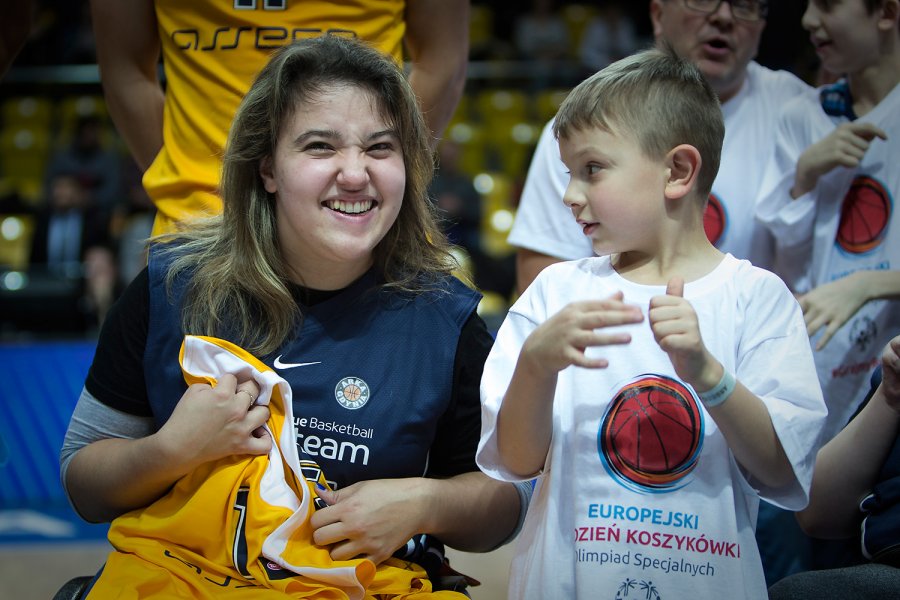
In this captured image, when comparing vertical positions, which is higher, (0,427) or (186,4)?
(186,4)

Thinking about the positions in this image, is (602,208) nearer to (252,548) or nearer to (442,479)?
(442,479)

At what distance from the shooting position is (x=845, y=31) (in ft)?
7.40

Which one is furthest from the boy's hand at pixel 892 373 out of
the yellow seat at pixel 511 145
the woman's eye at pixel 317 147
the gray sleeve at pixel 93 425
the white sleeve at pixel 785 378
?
the yellow seat at pixel 511 145

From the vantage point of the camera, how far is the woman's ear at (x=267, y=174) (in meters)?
1.85

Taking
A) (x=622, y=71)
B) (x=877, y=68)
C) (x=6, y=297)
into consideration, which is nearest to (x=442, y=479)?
(x=622, y=71)

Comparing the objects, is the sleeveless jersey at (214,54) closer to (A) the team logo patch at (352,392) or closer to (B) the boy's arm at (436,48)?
(B) the boy's arm at (436,48)

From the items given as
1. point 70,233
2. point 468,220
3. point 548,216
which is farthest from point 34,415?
point 468,220

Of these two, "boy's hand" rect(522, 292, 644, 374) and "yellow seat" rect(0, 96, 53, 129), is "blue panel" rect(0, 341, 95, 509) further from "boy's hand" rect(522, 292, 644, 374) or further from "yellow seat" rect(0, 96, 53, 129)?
"yellow seat" rect(0, 96, 53, 129)

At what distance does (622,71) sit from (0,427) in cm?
404

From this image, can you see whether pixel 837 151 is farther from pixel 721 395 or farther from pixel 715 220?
pixel 721 395

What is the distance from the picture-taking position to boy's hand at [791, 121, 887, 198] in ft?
7.12

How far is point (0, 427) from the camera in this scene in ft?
15.4

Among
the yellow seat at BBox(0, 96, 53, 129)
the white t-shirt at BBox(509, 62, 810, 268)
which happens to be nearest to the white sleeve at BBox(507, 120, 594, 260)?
the white t-shirt at BBox(509, 62, 810, 268)

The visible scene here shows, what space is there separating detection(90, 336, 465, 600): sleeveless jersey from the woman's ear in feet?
1.10
